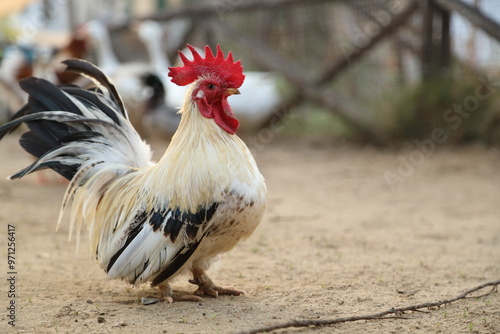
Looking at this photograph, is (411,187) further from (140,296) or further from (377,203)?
(140,296)

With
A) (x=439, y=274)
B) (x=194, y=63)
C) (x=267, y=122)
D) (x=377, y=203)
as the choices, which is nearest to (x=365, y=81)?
(x=267, y=122)

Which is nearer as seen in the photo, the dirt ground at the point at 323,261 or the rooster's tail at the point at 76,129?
the dirt ground at the point at 323,261

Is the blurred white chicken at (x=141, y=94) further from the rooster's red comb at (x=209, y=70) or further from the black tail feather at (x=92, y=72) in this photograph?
the rooster's red comb at (x=209, y=70)

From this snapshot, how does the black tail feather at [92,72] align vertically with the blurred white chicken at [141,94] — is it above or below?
below

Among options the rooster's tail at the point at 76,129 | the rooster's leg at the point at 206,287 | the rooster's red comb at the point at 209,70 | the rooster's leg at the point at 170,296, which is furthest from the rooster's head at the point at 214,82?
the rooster's leg at the point at 170,296

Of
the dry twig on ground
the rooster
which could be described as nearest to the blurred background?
the rooster

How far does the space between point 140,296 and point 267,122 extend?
28.1ft

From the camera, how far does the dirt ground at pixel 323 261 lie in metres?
3.41

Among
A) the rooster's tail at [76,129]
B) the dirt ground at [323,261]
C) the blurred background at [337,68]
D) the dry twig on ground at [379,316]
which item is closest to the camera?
the dry twig on ground at [379,316]

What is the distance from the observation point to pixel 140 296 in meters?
3.95

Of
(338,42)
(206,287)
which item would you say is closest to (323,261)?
(206,287)

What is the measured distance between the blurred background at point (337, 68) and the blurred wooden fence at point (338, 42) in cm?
2

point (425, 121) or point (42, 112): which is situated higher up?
point (425, 121)

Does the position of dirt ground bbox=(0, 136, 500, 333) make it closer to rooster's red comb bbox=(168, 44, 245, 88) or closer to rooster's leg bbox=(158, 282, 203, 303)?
rooster's leg bbox=(158, 282, 203, 303)
